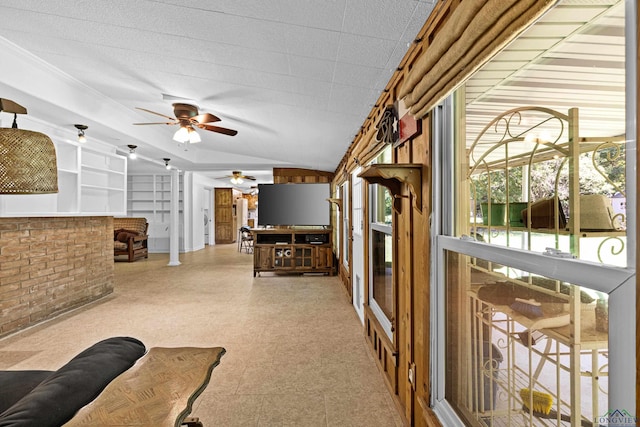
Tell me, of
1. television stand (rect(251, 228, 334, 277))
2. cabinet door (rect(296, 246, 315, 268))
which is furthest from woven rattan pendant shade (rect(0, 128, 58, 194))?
cabinet door (rect(296, 246, 315, 268))

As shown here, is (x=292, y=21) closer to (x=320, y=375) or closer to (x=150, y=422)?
(x=150, y=422)

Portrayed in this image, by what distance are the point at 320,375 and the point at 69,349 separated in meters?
2.21

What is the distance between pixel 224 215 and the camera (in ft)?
40.9

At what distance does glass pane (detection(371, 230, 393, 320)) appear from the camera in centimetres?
251

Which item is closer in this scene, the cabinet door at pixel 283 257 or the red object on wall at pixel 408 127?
the red object on wall at pixel 408 127

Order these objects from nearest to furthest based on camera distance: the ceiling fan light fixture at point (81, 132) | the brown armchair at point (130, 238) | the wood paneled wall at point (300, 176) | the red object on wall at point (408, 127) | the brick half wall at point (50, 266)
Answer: the red object on wall at point (408, 127) → the brick half wall at point (50, 266) → the ceiling fan light fixture at point (81, 132) → the wood paneled wall at point (300, 176) → the brown armchair at point (130, 238)

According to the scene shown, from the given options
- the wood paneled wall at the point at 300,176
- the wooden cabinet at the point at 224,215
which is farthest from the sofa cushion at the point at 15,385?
the wooden cabinet at the point at 224,215

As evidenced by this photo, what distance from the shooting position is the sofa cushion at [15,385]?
1378 millimetres

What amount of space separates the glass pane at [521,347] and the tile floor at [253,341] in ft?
2.93

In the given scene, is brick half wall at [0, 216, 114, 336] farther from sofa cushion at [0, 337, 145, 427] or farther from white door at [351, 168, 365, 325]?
white door at [351, 168, 365, 325]

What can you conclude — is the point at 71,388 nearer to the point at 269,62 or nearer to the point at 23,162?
the point at 23,162

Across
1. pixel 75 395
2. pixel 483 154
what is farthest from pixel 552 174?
pixel 75 395

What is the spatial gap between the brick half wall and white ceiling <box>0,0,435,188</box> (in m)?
1.17

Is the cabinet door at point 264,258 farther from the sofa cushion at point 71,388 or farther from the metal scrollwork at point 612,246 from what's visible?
the metal scrollwork at point 612,246
